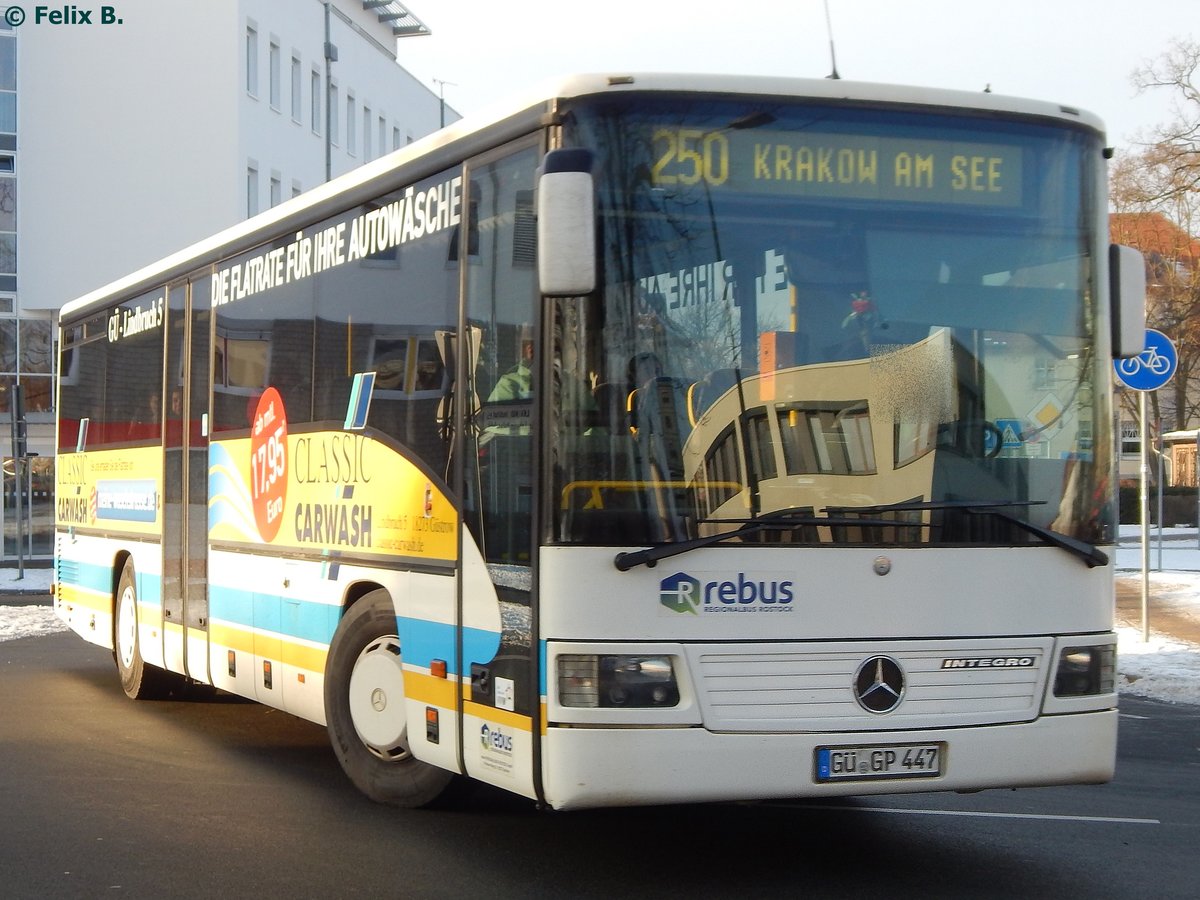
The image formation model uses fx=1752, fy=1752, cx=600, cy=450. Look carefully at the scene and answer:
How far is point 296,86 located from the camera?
45719 mm

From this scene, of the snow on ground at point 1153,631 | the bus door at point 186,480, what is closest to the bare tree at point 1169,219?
the snow on ground at point 1153,631

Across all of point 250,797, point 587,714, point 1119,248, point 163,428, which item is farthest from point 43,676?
point 1119,248

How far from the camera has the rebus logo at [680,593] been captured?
6.64m

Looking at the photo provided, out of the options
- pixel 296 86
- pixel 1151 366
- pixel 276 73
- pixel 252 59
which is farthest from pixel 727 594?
pixel 296 86

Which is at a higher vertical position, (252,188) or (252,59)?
(252,59)

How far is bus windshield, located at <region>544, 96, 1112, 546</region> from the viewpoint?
21.9 feet

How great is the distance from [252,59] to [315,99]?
213 inches

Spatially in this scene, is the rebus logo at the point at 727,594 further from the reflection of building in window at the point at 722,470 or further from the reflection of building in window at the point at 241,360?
the reflection of building in window at the point at 241,360

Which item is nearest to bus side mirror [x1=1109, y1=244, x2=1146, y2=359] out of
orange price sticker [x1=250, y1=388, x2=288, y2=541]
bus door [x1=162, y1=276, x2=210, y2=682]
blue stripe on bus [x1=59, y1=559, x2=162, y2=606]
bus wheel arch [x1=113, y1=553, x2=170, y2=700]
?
orange price sticker [x1=250, y1=388, x2=288, y2=541]

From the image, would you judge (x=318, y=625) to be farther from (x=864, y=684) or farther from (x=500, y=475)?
(x=864, y=684)

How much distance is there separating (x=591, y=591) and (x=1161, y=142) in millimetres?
38970

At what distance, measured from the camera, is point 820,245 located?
22.4ft

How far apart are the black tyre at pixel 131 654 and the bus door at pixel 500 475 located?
6.35 metres

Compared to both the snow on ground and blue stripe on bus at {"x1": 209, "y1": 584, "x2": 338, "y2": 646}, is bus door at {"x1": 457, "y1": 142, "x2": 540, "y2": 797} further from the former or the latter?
the snow on ground
